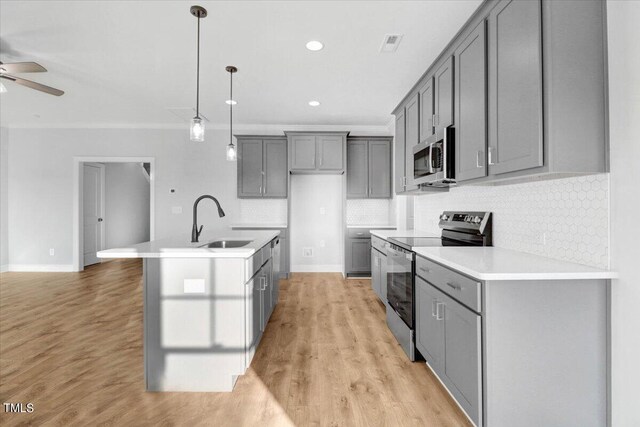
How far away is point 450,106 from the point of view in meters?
2.52

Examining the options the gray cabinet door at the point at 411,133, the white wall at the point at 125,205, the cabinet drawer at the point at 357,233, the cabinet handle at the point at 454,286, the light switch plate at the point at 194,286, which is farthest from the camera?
the white wall at the point at 125,205

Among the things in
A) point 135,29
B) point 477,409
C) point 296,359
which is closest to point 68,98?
point 135,29

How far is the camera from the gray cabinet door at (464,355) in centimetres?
151

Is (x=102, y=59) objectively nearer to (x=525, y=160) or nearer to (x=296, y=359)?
(x=296, y=359)

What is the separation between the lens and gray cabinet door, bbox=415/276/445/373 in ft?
6.34

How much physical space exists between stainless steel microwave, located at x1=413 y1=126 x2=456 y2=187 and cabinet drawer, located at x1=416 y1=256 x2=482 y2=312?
2.59 ft

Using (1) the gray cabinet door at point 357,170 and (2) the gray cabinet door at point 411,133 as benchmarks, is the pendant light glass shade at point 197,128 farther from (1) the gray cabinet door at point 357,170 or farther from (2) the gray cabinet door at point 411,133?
(1) the gray cabinet door at point 357,170

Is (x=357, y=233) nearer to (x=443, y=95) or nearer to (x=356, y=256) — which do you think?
(x=356, y=256)

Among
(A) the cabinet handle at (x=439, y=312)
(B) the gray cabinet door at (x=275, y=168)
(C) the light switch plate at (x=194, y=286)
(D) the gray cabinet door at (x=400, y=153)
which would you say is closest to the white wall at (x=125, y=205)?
(B) the gray cabinet door at (x=275, y=168)

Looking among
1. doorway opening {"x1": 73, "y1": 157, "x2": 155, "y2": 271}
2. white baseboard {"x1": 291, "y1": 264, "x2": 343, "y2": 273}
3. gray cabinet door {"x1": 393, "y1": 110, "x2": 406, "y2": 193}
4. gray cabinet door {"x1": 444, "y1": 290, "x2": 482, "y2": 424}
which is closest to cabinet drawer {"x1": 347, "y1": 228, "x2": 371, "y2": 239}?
white baseboard {"x1": 291, "y1": 264, "x2": 343, "y2": 273}

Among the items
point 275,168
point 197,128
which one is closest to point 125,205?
point 275,168

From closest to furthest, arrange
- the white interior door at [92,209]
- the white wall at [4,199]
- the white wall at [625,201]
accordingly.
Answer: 1. the white wall at [625,201]
2. the white wall at [4,199]
3. the white interior door at [92,209]

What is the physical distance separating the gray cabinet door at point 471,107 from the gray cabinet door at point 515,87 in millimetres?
76

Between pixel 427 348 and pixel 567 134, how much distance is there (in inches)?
61.3
